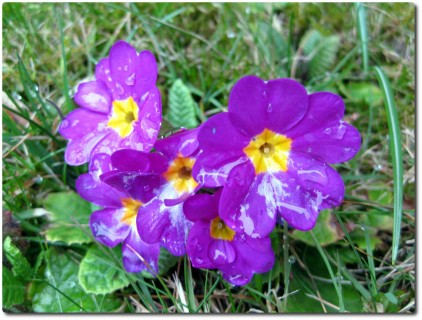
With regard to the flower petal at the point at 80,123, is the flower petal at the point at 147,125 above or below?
above

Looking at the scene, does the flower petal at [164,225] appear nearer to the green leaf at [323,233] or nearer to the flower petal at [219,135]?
the flower petal at [219,135]

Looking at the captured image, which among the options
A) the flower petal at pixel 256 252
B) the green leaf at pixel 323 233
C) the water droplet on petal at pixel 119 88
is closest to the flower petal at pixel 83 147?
the water droplet on petal at pixel 119 88

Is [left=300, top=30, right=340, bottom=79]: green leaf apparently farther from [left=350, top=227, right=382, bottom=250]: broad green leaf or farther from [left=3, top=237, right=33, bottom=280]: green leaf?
[left=3, top=237, right=33, bottom=280]: green leaf

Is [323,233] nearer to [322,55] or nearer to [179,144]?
[179,144]

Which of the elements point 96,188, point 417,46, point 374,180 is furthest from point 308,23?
point 96,188

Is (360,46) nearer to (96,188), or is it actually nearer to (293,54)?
(293,54)

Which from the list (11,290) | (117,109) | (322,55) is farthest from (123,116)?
(322,55)
